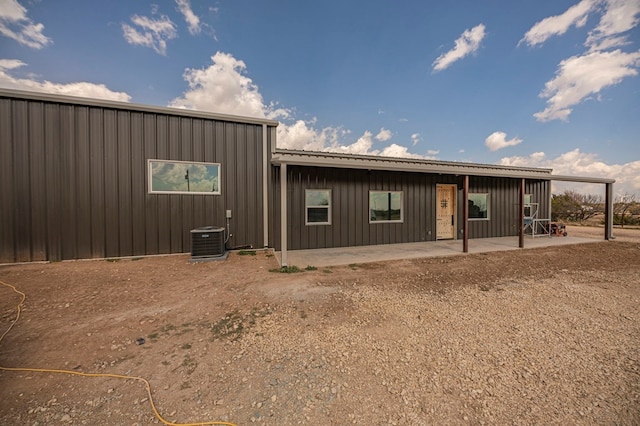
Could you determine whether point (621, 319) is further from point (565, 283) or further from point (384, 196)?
point (384, 196)

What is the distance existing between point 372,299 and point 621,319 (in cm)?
296

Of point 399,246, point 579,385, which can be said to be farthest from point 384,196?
point 579,385

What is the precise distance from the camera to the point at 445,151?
41.7 feet

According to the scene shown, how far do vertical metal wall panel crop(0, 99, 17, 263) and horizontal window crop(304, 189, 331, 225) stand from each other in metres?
6.87

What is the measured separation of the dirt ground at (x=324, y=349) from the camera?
1.54m

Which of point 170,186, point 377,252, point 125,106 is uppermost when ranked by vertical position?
point 125,106

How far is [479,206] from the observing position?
30.6ft

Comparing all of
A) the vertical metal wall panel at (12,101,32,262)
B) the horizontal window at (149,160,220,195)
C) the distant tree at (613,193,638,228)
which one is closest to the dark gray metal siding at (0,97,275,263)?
the vertical metal wall panel at (12,101,32,262)

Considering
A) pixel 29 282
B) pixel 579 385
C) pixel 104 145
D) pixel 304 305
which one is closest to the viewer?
pixel 579 385

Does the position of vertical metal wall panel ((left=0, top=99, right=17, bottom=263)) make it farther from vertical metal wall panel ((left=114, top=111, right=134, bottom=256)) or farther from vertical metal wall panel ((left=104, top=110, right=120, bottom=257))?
vertical metal wall panel ((left=114, top=111, right=134, bottom=256))

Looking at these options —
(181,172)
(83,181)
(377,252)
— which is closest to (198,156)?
(181,172)

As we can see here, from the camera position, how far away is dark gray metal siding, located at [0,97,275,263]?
525 centimetres

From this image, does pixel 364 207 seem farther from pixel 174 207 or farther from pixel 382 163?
pixel 174 207

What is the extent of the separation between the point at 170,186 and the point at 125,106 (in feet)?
7.11
